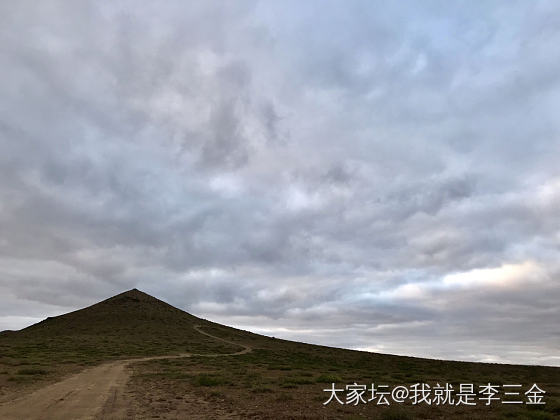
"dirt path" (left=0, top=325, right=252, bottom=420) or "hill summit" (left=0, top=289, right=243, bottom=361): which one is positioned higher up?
"hill summit" (left=0, top=289, right=243, bottom=361)

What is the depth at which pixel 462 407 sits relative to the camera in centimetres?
2075

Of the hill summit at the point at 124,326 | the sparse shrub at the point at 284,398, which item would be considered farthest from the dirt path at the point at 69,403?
the hill summit at the point at 124,326

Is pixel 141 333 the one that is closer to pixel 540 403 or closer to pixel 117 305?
pixel 117 305

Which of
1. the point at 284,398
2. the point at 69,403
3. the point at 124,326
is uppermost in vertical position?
the point at 124,326

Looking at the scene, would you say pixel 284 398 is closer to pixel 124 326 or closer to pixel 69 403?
pixel 69 403

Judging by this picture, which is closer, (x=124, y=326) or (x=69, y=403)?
(x=69, y=403)

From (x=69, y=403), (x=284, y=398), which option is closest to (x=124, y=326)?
(x=69, y=403)

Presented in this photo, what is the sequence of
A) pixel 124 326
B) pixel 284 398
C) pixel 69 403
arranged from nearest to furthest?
pixel 69 403
pixel 284 398
pixel 124 326

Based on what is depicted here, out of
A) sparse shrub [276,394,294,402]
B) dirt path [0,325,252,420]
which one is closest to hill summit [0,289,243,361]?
dirt path [0,325,252,420]

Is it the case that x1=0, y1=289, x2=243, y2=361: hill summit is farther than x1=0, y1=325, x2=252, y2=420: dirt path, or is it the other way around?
x1=0, y1=289, x2=243, y2=361: hill summit

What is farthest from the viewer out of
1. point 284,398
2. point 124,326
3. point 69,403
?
point 124,326

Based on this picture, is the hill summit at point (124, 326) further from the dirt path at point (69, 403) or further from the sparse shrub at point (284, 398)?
the sparse shrub at point (284, 398)

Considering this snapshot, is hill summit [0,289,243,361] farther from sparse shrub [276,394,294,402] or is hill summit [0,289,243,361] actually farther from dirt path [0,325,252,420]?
sparse shrub [276,394,294,402]

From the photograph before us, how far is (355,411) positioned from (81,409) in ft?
39.4
